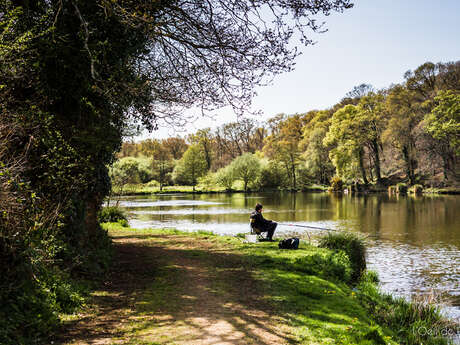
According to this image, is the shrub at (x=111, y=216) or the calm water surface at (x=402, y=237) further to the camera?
the shrub at (x=111, y=216)

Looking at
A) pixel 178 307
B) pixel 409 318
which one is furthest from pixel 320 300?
pixel 178 307

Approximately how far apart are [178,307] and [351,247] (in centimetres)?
733

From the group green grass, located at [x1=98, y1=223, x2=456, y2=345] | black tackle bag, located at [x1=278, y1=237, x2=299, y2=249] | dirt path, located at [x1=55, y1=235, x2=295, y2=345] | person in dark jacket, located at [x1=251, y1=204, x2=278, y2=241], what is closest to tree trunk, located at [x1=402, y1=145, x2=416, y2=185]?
person in dark jacket, located at [x1=251, y1=204, x2=278, y2=241]

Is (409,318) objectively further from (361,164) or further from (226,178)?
(226,178)

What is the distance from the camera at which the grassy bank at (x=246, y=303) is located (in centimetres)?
508

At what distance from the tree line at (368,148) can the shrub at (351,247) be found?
14876 mm

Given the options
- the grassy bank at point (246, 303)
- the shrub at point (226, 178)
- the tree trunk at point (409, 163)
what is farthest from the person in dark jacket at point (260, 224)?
the shrub at point (226, 178)

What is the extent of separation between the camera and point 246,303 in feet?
20.5

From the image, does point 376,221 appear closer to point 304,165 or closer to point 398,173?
point 398,173

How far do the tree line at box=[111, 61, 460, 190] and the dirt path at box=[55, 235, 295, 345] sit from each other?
1592cm

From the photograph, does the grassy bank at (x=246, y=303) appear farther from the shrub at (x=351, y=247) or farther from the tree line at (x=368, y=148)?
the tree line at (x=368, y=148)

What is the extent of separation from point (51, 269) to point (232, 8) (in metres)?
6.61

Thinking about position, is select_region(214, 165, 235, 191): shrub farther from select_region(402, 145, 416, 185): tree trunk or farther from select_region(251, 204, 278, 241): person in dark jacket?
select_region(251, 204, 278, 241): person in dark jacket

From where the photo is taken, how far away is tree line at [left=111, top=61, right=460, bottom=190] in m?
45.3
